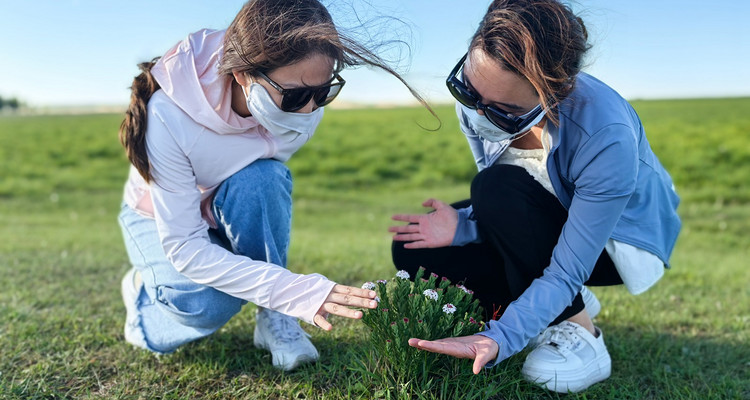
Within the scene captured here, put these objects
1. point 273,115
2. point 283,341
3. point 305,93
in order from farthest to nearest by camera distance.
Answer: point 283,341 < point 273,115 < point 305,93

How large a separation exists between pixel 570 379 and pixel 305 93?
174 cm

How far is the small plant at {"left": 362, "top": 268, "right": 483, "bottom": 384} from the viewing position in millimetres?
2531

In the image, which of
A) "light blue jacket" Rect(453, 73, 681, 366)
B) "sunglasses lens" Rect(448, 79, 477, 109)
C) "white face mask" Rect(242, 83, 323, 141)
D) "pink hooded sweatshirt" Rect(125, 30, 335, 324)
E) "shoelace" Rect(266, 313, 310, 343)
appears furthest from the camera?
"shoelace" Rect(266, 313, 310, 343)

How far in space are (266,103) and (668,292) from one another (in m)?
3.86

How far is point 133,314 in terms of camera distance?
3.44 metres

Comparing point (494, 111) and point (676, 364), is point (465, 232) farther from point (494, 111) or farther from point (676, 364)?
point (676, 364)

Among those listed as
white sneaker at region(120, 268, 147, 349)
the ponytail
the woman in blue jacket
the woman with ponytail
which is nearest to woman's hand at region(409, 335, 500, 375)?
the woman in blue jacket

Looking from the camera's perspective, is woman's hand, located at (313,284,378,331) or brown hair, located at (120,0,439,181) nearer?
woman's hand, located at (313,284,378,331)

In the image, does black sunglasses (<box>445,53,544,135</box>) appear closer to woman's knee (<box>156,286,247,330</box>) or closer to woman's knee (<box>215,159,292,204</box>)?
woman's knee (<box>215,159,292,204</box>)

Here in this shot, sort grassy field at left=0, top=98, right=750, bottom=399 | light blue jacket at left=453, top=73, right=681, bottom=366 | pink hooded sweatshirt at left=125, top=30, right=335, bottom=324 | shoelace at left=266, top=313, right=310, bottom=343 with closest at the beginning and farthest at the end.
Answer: light blue jacket at left=453, top=73, right=681, bottom=366, pink hooded sweatshirt at left=125, top=30, right=335, bottom=324, grassy field at left=0, top=98, right=750, bottom=399, shoelace at left=266, top=313, right=310, bottom=343

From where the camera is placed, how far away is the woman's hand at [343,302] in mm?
2348

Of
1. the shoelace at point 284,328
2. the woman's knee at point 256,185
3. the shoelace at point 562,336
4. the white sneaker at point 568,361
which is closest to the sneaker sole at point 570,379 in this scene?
the white sneaker at point 568,361

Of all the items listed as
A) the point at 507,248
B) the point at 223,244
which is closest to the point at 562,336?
the point at 507,248

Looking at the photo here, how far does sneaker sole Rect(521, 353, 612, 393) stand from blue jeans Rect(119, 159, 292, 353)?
1.30m
